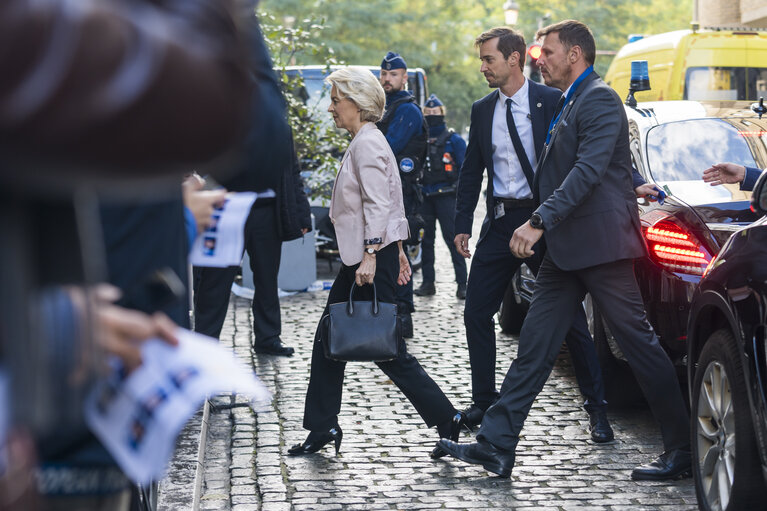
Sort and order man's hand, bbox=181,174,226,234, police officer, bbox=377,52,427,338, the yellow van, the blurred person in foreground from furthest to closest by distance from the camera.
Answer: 1. the yellow van
2. police officer, bbox=377,52,427,338
3. man's hand, bbox=181,174,226,234
4. the blurred person in foreground

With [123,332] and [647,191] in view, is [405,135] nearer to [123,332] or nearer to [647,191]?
[647,191]

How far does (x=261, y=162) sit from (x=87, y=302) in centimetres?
58

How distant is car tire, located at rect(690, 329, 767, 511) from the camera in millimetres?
3805

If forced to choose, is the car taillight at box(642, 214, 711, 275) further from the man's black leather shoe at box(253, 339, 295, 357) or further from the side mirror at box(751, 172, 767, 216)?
the man's black leather shoe at box(253, 339, 295, 357)

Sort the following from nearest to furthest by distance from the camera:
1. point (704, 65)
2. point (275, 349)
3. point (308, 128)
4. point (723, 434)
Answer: point (723, 434), point (275, 349), point (308, 128), point (704, 65)

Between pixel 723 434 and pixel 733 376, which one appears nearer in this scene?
pixel 733 376

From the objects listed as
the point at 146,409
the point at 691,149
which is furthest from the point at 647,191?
the point at 146,409

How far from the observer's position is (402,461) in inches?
211

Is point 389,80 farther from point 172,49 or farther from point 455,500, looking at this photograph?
point 172,49

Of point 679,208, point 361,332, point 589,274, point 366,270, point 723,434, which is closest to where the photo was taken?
point 723,434

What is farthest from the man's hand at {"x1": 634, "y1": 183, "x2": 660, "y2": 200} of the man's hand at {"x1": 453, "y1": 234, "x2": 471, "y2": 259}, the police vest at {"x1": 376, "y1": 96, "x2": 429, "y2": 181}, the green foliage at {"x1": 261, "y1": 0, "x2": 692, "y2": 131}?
the green foliage at {"x1": 261, "y1": 0, "x2": 692, "y2": 131}

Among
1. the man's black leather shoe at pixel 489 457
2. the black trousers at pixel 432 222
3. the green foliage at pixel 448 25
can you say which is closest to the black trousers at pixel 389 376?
the man's black leather shoe at pixel 489 457

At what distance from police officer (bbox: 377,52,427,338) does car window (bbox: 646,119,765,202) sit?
2.68 metres

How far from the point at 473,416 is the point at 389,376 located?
2.36ft
